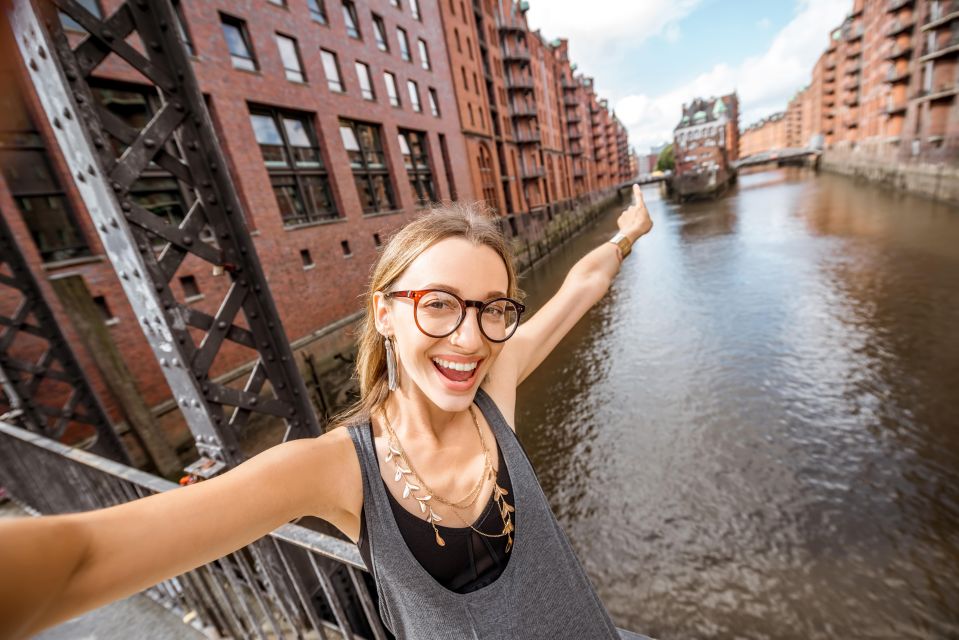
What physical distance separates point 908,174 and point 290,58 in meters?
43.6

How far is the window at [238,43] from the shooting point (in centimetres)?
1197

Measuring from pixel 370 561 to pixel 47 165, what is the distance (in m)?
11.6

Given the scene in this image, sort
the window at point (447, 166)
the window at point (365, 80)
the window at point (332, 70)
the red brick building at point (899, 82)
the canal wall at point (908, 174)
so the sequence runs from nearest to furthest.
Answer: the window at point (332, 70) < the window at point (365, 80) < the window at point (447, 166) < the canal wall at point (908, 174) < the red brick building at point (899, 82)

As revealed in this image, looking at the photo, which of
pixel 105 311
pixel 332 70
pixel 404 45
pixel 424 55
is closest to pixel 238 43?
pixel 332 70

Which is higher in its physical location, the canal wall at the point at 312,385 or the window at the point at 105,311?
the window at the point at 105,311

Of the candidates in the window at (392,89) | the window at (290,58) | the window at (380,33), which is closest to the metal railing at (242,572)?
the window at (290,58)

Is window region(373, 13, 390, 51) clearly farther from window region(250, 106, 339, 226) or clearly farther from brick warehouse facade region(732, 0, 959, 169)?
brick warehouse facade region(732, 0, 959, 169)

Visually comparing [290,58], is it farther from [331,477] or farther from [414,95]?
[331,477]

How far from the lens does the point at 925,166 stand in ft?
94.0

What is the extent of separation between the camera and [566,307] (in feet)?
7.34

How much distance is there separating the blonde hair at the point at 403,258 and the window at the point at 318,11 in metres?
18.0

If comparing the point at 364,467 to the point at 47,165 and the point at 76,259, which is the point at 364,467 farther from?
the point at 47,165

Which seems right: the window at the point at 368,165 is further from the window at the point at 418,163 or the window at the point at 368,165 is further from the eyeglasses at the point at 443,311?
the eyeglasses at the point at 443,311

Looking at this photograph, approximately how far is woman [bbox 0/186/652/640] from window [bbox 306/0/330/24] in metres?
18.2
